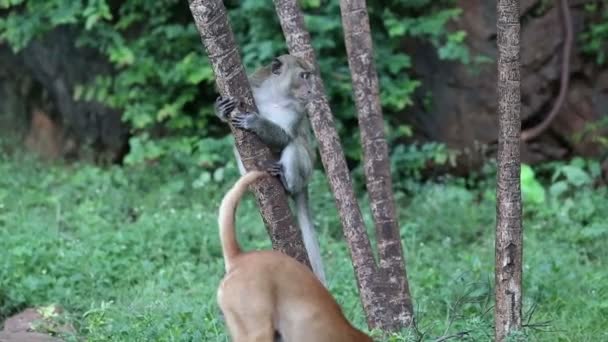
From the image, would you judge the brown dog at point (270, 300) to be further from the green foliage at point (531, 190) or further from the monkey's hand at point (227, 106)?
the green foliage at point (531, 190)

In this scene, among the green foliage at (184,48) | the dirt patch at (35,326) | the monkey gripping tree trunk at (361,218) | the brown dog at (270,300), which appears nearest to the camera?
the brown dog at (270,300)

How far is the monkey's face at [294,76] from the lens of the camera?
21.1ft

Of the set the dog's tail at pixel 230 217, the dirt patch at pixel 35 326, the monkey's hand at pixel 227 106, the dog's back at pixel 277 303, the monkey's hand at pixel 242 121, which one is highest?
the monkey's hand at pixel 227 106

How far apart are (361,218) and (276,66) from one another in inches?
52.8

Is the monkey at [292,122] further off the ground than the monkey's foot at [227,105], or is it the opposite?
the monkey's foot at [227,105]

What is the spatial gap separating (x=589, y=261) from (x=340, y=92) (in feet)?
10.7

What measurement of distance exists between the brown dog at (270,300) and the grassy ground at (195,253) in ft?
2.84

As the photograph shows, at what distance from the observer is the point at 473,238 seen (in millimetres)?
8984

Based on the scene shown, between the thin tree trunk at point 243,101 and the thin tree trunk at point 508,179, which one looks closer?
the thin tree trunk at point 243,101

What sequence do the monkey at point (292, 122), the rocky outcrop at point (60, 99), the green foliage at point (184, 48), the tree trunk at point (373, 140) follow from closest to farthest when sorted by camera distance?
the tree trunk at point (373, 140)
the monkey at point (292, 122)
the green foliage at point (184, 48)
the rocky outcrop at point (60, 99)

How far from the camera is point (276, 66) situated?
6.71 meters

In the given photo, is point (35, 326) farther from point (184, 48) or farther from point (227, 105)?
point (184, 48)

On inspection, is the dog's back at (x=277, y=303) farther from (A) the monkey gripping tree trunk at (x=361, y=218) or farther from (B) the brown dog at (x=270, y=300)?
(A) the monkey gripping tree trunk at (x=361, y=218)

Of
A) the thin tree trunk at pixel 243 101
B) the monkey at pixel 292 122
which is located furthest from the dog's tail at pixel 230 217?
the monkey at pixel 292 122
